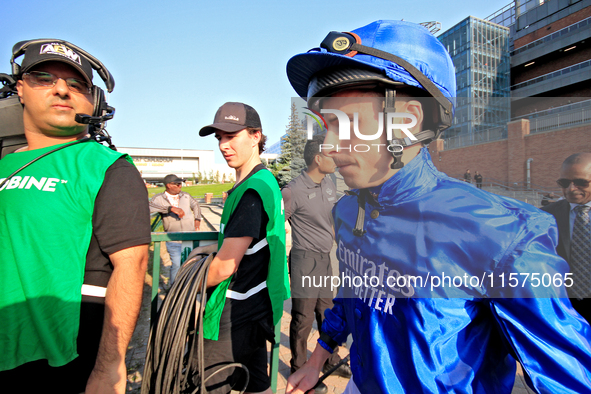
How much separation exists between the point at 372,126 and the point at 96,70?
201cm

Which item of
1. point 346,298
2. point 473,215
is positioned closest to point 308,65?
point 473,215

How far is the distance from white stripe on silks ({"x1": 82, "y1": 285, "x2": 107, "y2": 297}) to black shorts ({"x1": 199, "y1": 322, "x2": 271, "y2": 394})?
770mm

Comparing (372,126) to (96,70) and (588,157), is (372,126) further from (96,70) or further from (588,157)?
(96,70)

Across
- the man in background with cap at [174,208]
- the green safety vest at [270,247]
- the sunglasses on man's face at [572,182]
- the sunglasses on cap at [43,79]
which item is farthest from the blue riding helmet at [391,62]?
the man in background with cap at [174,208]

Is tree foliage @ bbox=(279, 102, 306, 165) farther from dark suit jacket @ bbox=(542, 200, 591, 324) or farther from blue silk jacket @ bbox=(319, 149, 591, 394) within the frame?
dark suit jacket @ bbox=(542, 200, 591, 324)

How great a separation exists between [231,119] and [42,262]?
152 cm

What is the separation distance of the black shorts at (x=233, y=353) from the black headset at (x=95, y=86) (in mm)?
1656

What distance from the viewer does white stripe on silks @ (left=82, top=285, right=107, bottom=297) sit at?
149 centimetres

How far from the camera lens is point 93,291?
1501mm

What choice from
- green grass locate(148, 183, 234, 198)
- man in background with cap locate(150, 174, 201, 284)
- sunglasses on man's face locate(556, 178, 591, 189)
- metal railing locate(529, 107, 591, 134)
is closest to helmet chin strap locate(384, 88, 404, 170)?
sunglasses on man's face locate(556, 178, 591, 189)

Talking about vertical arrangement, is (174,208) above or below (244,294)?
above

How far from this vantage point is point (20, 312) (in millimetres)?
1380

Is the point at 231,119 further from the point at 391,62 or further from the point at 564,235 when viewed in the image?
the point at 564,235

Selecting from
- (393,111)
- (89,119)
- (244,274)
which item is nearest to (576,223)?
(393,111)
